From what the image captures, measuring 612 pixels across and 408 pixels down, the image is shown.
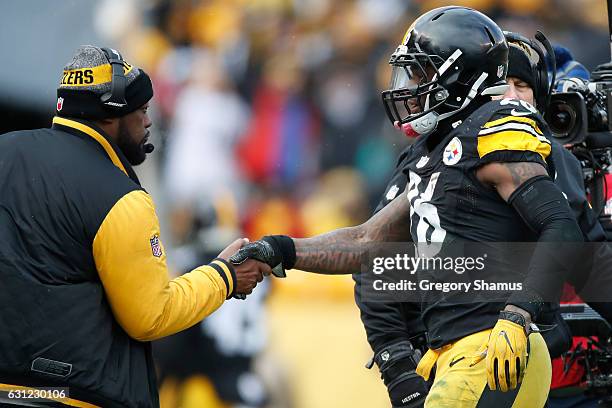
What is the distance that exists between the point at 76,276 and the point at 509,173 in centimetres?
135

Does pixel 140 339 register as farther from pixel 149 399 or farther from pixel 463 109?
pixel 463 109

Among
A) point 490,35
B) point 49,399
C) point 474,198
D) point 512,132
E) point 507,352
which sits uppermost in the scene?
point 490,35

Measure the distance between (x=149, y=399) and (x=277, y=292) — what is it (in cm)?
274

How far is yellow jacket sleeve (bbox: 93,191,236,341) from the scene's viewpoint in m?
3.29

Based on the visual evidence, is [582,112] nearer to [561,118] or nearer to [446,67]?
[561,118]

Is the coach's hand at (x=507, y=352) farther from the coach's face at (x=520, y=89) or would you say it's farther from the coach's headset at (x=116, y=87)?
the coach's face at (x=520, y=89)

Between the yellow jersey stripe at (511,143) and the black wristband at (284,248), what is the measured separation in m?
0.92

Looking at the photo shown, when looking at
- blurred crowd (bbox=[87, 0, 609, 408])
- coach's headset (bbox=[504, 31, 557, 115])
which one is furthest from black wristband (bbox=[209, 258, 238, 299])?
blurred crowd (bbox=[87, 0, 609, 408])

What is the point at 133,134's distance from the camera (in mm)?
3621

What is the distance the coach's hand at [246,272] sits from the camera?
12.7 ft

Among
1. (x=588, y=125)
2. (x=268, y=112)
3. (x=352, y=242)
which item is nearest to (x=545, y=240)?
(x=352, y=242)

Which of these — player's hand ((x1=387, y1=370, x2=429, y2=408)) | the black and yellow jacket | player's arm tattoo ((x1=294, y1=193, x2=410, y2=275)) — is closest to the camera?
the black and yellow jacket

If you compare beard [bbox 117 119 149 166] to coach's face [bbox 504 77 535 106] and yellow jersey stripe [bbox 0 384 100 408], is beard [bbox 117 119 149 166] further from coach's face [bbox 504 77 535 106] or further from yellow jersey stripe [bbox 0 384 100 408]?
coach's face [bbox 504 77 535 106]

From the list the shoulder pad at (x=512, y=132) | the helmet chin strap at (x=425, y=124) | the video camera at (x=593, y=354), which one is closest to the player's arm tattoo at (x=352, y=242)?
the helmet chin strap at (x=425, y=124)
